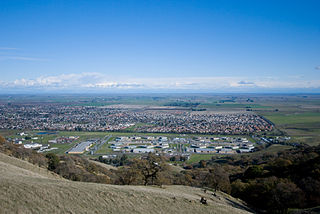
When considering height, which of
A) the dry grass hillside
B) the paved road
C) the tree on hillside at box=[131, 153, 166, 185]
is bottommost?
the paved road

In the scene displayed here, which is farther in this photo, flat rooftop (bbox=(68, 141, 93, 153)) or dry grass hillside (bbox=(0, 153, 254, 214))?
flat rooftop (bbox=(68, 141, 93, 153))

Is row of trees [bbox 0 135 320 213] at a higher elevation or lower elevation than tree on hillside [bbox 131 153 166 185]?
lower

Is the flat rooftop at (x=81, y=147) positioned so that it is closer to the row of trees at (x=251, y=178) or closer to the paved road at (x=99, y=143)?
the paved road at (x=99, y=143)

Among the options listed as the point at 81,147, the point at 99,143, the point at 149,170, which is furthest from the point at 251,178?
the point at 99,143

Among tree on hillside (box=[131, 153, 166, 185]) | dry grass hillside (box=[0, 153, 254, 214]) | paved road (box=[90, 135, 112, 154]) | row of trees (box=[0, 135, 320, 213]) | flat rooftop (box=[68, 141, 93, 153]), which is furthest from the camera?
paved road (box=[90, 135, 112, 154])

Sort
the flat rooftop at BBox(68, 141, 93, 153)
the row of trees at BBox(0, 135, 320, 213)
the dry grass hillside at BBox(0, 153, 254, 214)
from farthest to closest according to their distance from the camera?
the flat rooftop at BBox(68, 141, 93, 153) → the row of trees at BBox(0, 135, 320, 213) → the dry grass hillside at BBox(0, 153, 254, 214)

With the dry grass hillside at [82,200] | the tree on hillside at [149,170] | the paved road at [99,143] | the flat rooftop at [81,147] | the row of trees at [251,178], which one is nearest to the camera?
the dry grass hillside at [82,200]

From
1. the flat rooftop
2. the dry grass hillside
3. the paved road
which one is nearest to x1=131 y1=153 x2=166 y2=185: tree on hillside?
the dry grass hillside

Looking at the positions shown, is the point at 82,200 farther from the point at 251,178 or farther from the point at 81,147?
the point at 81,147

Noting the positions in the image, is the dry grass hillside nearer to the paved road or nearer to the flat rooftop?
the flat rooftop

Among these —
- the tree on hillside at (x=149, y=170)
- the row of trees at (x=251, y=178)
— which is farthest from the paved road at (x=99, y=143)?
the tree on hillside at (x=149, y=170)

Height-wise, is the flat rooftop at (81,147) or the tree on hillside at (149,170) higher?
the tree on hillside at (149,170)

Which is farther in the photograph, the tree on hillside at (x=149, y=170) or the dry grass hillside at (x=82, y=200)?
the tree on hillside at (x=149, y=170)
